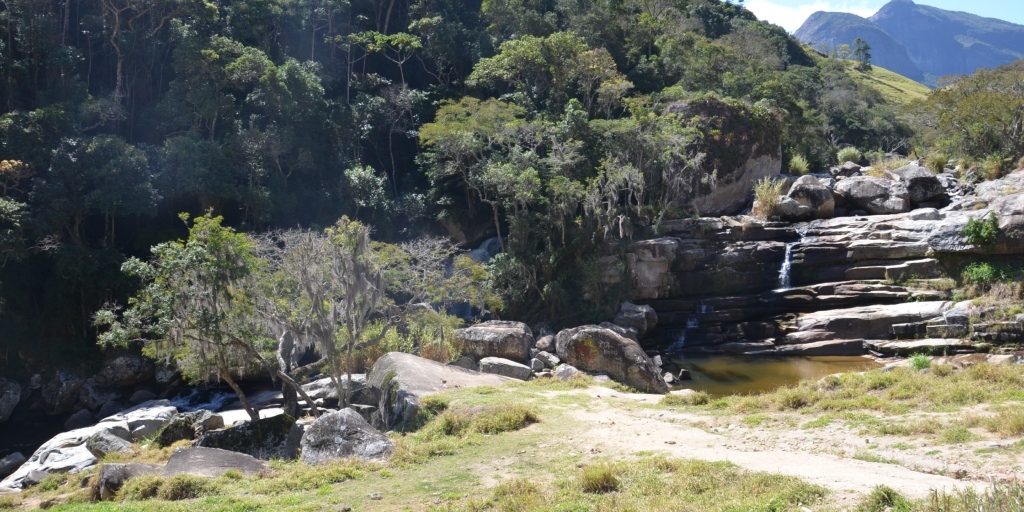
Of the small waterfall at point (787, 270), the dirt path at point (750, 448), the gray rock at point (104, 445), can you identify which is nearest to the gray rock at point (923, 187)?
the small waterfall at point (787, 270)

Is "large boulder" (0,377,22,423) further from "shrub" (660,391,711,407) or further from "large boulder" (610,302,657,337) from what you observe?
"shrub" (660,391,711,407)

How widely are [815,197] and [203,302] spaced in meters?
25.2

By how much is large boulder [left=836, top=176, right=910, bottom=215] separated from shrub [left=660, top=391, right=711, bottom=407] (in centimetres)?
1910

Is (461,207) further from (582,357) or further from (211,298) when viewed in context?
(211,298)

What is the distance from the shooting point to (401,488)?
970 cm

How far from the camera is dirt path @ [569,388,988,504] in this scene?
24.7ft

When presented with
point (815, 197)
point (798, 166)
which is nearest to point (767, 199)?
point (815, 197)

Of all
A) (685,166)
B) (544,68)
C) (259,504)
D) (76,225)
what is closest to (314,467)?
(259,504)

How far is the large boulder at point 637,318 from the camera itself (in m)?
25.9

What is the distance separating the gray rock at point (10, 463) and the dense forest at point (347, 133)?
6.72 metres

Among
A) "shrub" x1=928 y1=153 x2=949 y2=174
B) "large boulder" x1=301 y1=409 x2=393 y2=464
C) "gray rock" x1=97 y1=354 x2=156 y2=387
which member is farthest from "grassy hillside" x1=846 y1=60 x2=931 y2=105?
"large boulder" x1=301 y1=409 x2=393 y2=464

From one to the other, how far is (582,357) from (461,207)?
15.2 metres

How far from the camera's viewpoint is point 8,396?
24250mm

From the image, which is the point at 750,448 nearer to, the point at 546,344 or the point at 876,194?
the point at 546,344
